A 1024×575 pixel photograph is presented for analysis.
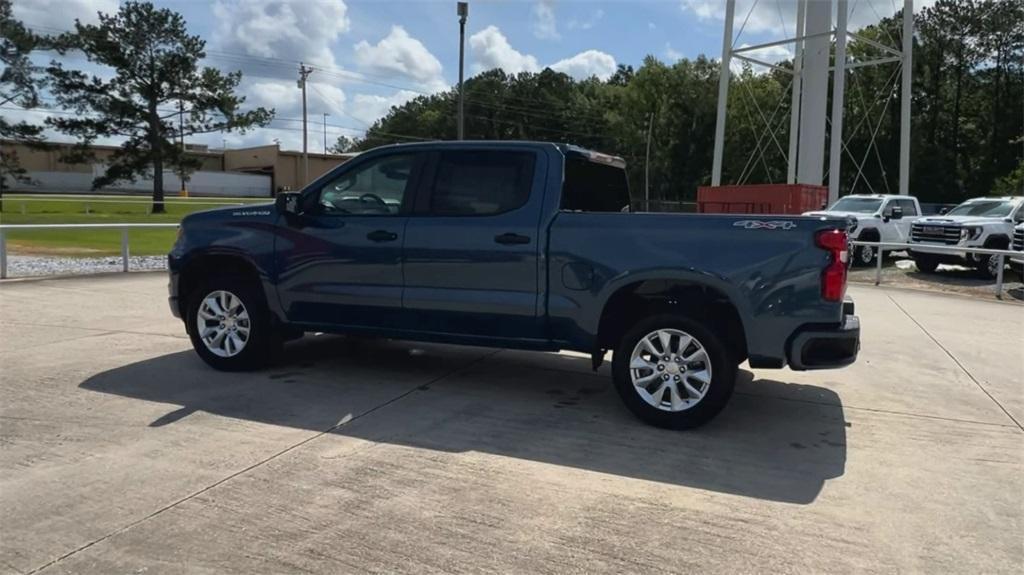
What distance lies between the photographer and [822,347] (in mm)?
4914

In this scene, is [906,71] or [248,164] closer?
[906,71]

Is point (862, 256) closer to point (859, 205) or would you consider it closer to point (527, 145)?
point (859, 205)

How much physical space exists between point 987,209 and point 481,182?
A: 54.6ft

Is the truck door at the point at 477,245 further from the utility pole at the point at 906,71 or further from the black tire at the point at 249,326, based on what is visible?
the utility pole at the point at 906,71

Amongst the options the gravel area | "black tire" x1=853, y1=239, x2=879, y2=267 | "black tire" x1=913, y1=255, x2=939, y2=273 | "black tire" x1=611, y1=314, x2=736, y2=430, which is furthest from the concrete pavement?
"black tire" x1=853, y1=239, x2=879, y2=267

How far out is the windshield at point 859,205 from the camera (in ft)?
63.8

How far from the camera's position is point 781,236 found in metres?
4.83

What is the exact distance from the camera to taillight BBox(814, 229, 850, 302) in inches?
187

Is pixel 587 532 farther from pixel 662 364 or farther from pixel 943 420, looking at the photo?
pixel 943 420

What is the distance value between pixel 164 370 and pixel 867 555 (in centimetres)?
555

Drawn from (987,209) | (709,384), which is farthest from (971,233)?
(709,384)

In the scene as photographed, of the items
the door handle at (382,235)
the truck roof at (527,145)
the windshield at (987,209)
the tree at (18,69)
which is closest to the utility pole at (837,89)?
the windshield at (987,209)

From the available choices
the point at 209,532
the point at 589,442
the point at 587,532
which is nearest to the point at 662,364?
the point at 589,442

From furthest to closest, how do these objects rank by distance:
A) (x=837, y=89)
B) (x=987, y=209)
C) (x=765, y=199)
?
(x=837, y=89), (x=765, y=199), (x=987, y=209)
